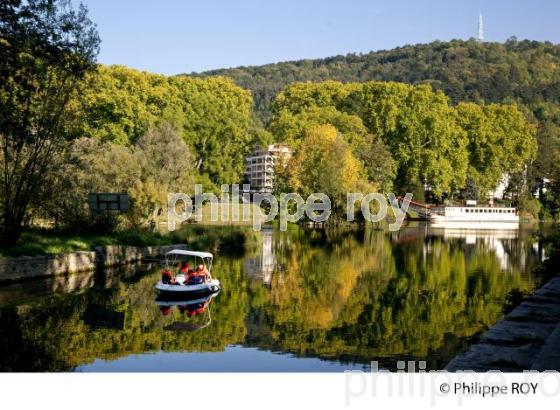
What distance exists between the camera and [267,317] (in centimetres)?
1627

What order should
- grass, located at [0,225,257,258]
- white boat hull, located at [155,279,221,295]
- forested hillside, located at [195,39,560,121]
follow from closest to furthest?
white boat hull, located at [155,279,221,295]
grass, located at [0,225,257,258]
forested hillside, located at [195,39,560,121]

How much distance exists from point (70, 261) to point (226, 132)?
3726 cm

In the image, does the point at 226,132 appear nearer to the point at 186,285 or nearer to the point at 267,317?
the point at 186,285

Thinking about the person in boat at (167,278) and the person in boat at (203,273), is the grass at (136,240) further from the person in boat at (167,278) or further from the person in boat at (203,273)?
the person in boat at (203,273)

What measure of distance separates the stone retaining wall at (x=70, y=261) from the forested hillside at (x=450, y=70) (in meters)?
87.0

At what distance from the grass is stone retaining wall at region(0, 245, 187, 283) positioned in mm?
354

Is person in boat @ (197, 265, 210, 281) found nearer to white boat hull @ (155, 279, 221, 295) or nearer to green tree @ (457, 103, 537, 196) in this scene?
white boat hull @ (155, 279, 221, 295)

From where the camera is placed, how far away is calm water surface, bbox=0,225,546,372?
1222 centimetres

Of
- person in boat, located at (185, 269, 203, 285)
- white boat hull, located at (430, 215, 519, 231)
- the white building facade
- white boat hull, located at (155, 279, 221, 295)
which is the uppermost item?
the white building facade

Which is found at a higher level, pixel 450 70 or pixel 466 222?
pixel 450 70

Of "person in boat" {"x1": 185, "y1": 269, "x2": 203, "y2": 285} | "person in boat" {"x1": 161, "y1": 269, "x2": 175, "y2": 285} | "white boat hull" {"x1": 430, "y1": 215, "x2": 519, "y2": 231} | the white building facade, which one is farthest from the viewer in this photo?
the white building facade

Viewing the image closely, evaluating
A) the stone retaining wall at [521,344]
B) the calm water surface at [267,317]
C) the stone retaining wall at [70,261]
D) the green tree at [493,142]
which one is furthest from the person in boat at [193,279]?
the green tree at [493,142]

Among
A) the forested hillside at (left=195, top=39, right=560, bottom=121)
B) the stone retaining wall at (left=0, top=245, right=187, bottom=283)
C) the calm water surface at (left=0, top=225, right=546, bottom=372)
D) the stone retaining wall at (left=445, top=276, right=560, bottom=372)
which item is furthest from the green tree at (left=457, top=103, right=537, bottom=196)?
the stone retaining wall at (left=445, top=276, right=560, bottom=372)

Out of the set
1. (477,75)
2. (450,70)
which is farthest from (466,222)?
(450,70)
